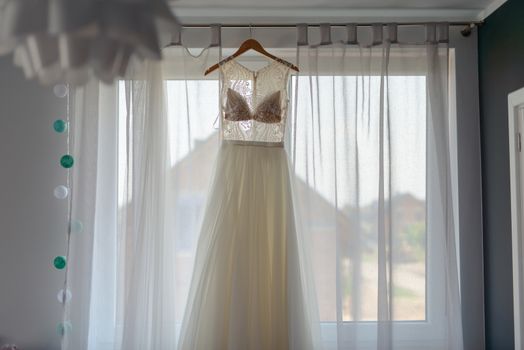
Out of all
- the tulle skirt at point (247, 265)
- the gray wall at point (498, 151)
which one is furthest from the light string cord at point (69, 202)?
the gray wall at point (498, 151)

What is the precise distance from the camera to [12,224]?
2.22m

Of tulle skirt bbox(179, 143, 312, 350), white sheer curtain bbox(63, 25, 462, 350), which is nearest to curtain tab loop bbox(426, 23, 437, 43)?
white sheer curtain bbox(63, 25, 462, 350)

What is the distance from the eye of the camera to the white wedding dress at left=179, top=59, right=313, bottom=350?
6.43 ft

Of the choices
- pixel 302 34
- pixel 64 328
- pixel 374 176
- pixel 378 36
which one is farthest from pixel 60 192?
pixel 378 36

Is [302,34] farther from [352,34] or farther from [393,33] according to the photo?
[393,33]

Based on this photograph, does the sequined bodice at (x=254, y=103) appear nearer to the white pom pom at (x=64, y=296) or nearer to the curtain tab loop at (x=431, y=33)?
the curtain tab loop at (x=431, y=33)

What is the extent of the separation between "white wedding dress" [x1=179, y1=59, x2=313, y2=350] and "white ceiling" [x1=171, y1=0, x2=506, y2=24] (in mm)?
323

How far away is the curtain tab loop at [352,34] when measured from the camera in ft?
7.18

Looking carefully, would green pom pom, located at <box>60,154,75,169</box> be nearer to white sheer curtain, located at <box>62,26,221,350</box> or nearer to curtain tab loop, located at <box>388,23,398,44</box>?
white sheer curtain, located at <box>62,26,221,350</box>

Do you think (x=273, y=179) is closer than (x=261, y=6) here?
Yes

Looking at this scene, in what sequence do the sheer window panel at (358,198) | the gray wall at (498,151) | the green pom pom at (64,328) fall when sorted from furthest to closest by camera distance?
1. the sheer window panel at (358,198)
2. the green pom pom at (64,328)
3. the gray wall at (498,151)

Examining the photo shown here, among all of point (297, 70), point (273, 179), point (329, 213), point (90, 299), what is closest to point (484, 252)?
point (329, 213)

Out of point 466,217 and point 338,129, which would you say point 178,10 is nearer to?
point 338,129

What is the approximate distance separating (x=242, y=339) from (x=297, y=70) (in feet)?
3.62
